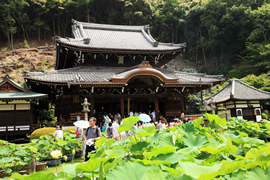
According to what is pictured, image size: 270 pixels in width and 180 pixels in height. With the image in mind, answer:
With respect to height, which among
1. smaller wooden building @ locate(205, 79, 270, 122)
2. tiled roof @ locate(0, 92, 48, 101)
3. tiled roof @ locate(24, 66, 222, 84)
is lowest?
smaller wooden building @ locate(205, 79, 270, 122)

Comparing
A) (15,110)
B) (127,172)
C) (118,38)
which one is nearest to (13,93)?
(15,110)

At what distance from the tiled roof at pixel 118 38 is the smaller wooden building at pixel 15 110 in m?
6.26

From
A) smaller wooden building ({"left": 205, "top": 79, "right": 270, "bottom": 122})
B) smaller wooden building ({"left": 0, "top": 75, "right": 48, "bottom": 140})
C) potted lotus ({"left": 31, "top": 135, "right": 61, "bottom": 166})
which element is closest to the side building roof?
smaller wooden building ({"left": 0, "top": 75, "right": 48, "bottom": 140})

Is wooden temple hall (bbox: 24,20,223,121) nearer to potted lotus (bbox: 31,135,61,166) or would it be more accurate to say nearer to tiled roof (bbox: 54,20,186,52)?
tiled roof (bbox: 54,20,186,52)

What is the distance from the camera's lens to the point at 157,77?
1522 cm

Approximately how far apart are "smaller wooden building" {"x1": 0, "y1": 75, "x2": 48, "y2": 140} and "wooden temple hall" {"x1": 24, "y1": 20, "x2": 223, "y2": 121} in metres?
1.10

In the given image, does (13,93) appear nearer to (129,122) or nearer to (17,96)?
(17,96)

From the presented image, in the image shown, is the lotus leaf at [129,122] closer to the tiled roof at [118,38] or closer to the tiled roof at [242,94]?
the tiled roof at [118,38]

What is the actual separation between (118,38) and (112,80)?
9.04 meters

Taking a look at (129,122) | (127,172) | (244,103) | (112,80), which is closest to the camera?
(127,172)

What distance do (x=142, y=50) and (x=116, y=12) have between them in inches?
1303

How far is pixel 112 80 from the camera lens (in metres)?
14.2

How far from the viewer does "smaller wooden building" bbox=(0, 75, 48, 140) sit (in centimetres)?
1343

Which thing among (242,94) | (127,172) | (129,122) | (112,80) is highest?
(112,80)
